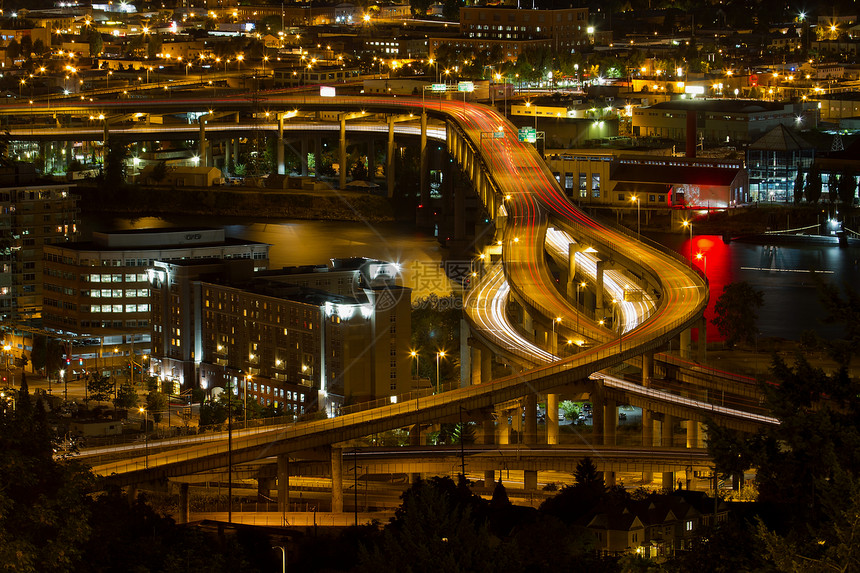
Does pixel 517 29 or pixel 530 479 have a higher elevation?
pixel 517 29

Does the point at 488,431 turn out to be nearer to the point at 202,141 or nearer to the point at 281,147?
the point at 281,147

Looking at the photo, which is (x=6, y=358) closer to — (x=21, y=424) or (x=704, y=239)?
(x=21, y=424)

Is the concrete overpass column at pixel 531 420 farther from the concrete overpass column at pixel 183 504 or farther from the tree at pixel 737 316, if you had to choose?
the tree at pixel 737 316

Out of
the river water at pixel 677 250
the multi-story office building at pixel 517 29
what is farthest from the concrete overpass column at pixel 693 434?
→ the multi-story office building at pixel 517 29

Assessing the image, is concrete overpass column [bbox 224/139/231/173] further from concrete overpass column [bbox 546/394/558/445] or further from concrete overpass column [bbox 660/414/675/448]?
concrete overpass column [bbox 660/414/675/448]

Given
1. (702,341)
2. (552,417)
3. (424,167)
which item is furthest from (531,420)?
(424,167)

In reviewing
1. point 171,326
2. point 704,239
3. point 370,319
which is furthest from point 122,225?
point 370,319

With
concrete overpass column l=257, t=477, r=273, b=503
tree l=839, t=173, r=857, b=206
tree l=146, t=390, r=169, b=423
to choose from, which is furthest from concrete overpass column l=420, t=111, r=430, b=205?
concrete overpass column l=257, t=477, r=273, b=503
